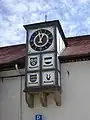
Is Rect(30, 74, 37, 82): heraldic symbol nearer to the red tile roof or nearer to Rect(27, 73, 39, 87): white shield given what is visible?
Rect(27, 73, 39, 87): white shield

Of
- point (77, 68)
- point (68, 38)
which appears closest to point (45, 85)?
point (77, 68)

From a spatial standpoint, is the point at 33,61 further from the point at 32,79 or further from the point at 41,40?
the point at 41,40

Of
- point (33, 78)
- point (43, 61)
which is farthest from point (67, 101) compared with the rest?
point (43, 61)

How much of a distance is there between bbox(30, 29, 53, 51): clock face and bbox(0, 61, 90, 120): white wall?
4.67 ft

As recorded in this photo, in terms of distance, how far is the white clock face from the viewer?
18.5 meters

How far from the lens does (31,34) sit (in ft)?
62.4

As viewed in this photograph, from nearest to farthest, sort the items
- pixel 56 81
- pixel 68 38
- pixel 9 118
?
pixel 56 81 → pixel 9 118 → pixel 68 38

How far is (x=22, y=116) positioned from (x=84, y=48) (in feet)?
16.5

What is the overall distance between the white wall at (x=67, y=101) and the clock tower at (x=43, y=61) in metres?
0.34

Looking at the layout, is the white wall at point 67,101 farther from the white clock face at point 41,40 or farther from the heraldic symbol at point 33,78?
the white clock face at point 41,40

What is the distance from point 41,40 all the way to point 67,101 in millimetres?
3518

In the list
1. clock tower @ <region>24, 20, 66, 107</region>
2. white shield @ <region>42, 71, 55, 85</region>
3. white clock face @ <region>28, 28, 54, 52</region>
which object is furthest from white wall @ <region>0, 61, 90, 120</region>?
white clock face @ <region>28, 28, 54, 52</region>

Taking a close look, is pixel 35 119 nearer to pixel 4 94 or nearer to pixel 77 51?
pixel 4 94

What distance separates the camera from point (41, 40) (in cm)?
1862
